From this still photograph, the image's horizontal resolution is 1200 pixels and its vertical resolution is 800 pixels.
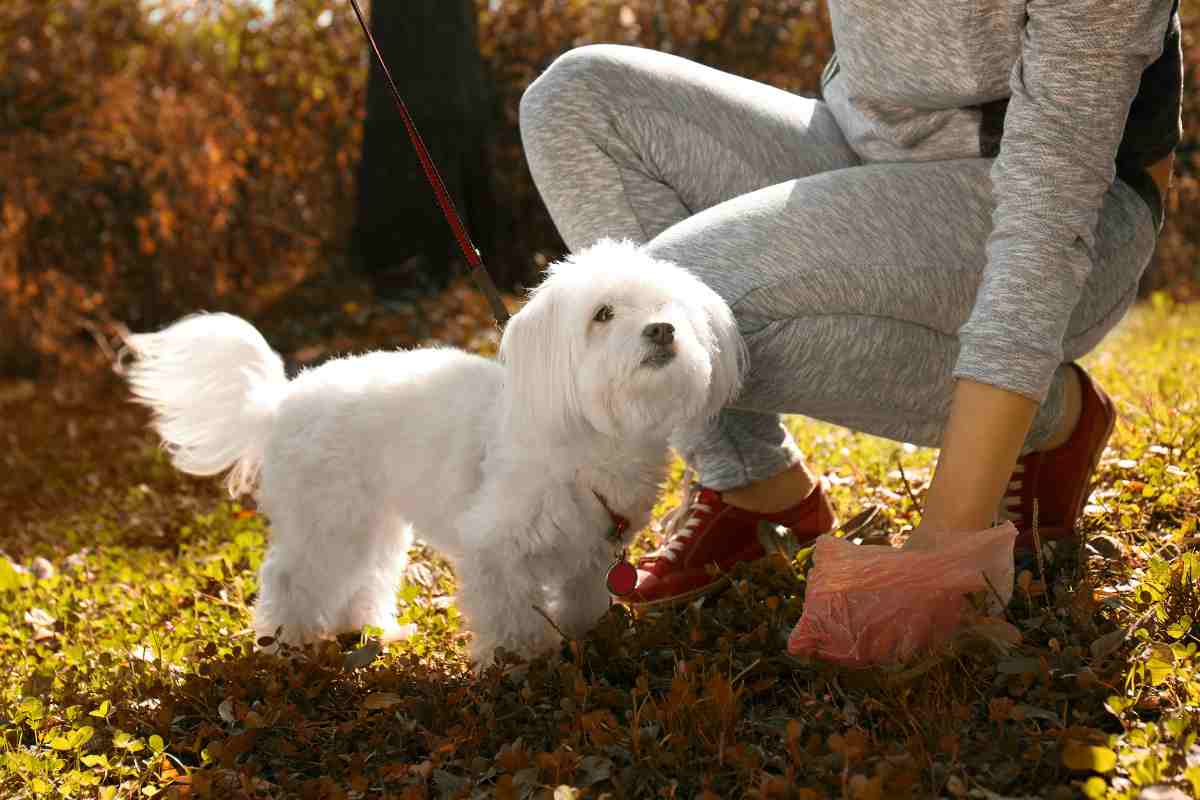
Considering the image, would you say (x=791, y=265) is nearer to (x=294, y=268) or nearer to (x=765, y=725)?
(x=765, y=725)

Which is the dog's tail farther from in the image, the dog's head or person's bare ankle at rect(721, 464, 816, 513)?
person's bare ankle at rect(721, 464, 816, 513)

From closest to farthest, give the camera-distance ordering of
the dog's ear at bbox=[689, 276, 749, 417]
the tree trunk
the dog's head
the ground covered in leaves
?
the ground covered in leaves, the dog's head, the dog's ear at bbox=[689, 276, 749, 417], the tree trunk

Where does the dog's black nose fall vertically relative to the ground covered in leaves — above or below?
above

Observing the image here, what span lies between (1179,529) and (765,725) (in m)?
1.23

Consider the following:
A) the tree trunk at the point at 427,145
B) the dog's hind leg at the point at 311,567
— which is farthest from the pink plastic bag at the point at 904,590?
the tree trunk at the point at 427,145

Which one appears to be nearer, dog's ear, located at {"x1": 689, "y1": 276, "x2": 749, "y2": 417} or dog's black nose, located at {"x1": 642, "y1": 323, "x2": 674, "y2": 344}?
dog's black nose, located at {"x1": 642, "y1": 323, "x2": 674, "y2": 344}

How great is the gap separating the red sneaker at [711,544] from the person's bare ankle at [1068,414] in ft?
1.75

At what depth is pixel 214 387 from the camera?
286 centimetres

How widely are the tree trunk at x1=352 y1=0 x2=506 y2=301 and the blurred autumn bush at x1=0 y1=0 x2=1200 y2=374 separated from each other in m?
0.17

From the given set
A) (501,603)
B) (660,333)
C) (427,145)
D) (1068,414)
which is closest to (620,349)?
(660,333)

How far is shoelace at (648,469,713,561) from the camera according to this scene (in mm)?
2793

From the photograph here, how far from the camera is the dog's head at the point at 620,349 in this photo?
221 centimetres

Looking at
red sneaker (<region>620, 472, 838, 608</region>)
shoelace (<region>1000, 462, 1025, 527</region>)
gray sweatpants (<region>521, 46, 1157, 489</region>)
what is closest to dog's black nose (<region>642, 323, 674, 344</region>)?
gray sweatpants (<region>521, 46, 1157, 489</region>)

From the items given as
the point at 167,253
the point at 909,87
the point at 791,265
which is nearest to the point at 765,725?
the point at 791,265
